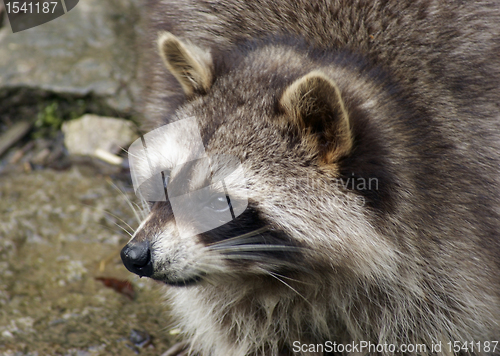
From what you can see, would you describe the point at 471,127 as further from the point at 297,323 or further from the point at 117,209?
the point at 117,209

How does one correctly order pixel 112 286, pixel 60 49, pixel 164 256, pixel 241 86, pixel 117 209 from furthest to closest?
pixel 60 49 → pixel 117 209 → pixel 112 286 → pixel 241 86 → pixel 164 256

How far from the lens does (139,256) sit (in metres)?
2.63

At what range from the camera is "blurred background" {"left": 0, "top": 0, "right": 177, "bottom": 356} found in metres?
3.72

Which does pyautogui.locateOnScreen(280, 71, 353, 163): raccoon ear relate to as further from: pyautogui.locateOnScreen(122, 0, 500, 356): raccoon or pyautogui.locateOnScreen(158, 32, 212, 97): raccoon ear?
pyautogui.locateOnScreen(158, 32, 212, 97): raccoon ear

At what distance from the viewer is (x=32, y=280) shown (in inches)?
160

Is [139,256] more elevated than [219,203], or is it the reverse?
[219,203]

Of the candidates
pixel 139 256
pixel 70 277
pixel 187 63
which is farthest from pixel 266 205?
pixel 70 277

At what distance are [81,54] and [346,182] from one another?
3.93 metres

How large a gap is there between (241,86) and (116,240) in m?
2.17

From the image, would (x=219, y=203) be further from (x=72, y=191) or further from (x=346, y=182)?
(x=72, y=191)

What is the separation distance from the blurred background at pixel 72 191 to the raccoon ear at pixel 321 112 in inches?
50.4

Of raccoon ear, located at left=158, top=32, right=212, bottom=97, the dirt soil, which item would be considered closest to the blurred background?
the dirt soil

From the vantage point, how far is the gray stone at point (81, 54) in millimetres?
Answer: 5402

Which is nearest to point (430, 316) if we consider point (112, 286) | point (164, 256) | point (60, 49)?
point (164, 256)
